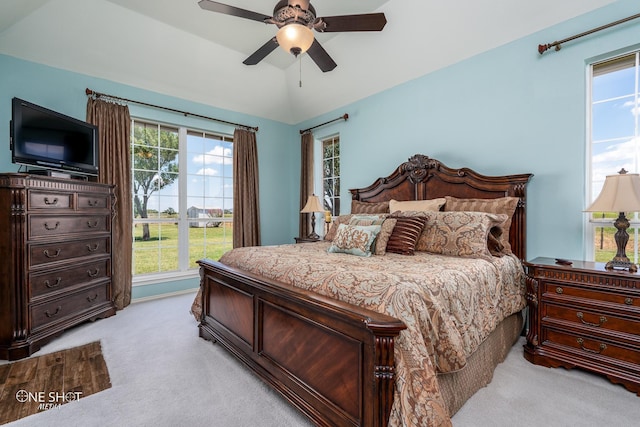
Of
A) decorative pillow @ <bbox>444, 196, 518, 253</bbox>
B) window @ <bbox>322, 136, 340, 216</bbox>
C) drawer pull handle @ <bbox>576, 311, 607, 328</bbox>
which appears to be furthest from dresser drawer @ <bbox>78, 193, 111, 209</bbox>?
drawer pull handle @ <bbox>576, 311, 607, 328</bbox>

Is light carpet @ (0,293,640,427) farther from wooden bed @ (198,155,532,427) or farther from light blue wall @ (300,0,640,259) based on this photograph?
light blue wall @ (300,0,640,259)

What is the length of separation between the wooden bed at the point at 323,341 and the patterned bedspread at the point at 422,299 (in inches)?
3.2

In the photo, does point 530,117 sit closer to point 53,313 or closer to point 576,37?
point 576,37

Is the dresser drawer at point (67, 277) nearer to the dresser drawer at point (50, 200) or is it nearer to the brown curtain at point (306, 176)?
the dresser drawer at point (50, 200)

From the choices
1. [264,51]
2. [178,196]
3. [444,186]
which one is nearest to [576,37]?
[444,186]

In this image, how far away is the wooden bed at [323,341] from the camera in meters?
1.23

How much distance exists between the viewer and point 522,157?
2.82 metres

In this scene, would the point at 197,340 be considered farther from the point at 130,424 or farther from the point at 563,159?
the point at 563,159

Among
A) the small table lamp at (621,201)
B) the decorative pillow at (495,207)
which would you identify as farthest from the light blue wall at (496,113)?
the small table lamp at (621,201)

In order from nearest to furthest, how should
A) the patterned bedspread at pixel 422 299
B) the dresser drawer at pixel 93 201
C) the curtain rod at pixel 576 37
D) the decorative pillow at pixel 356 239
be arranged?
the patterned bedspread at pixel 422 299 → the curtain rod at pixel 576 37 → the decorative pillow at pixel 356 239 → the dresser drawer at pixel 93 201

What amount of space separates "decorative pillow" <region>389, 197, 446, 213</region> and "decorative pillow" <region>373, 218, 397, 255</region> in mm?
626

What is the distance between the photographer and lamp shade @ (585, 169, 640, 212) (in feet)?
6.24

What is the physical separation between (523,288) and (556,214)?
75 cm

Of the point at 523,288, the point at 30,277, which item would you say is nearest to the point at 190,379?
the point at 30,277
